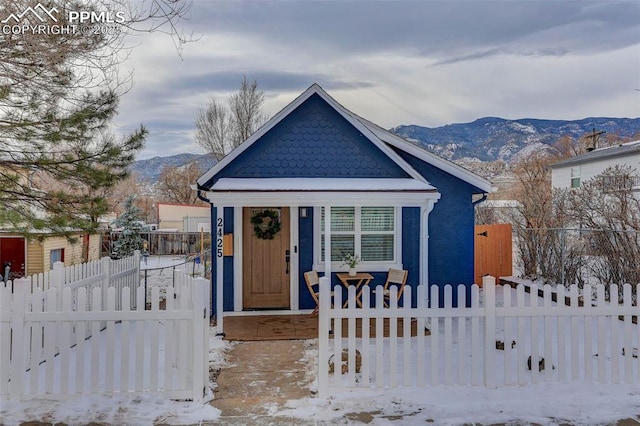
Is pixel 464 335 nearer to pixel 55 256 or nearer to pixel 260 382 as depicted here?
pixel 260 382

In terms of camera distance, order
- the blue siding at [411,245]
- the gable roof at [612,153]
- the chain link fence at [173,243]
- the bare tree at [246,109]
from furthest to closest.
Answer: the bare tree at [246,109] → the chain link fence at [173,243] → the gable roof at [612,153] → the blue siding at [411,245]

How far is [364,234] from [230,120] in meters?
23.1

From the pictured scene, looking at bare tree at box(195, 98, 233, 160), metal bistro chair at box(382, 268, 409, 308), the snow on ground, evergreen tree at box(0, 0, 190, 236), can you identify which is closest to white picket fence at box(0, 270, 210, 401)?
the snow on ground

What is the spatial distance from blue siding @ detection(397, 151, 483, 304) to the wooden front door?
3.11 metres

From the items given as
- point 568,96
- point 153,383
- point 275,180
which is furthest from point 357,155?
point 568,96

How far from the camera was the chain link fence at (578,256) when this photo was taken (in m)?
8.79

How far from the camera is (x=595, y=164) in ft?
70.5

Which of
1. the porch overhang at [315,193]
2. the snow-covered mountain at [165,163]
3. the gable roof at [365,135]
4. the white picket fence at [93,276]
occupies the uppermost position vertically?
the snow-covered mountain at [165,163]

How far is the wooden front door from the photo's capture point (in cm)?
923

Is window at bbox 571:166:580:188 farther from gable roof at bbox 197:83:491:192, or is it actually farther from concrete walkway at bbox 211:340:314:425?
concrete walkway at bbox 211:340:314:425

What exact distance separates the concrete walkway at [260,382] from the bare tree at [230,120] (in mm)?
23752

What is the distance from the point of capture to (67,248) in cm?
2084

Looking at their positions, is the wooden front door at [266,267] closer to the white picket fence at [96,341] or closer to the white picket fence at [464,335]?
the white picket fence at [464,335]

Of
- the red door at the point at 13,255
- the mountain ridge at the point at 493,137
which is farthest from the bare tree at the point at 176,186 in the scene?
the red door at the point at 13,255
